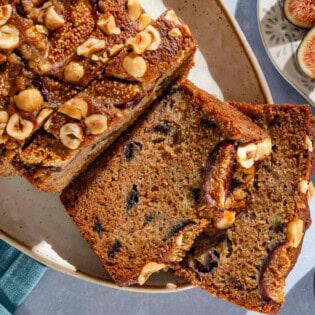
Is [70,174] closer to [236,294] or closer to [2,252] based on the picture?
[2,252]

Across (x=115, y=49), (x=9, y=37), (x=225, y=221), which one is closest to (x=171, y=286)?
(x=225, y=221)

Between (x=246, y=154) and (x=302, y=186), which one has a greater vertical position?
(x=246, y=154)

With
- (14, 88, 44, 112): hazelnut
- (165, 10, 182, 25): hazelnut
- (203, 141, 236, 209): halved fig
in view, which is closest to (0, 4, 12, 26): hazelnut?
(14, 88, 44, 112): hazelnut

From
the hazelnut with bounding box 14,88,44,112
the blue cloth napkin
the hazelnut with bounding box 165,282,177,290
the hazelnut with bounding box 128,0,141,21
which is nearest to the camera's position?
the hazelnut with bounding box 14,88,44,112

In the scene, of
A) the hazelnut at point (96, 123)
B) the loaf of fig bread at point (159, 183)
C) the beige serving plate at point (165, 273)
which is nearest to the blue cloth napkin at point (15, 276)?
the beige serving plate at point (165, 273)

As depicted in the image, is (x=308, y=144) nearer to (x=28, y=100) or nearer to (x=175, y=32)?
(x=175, y=32)

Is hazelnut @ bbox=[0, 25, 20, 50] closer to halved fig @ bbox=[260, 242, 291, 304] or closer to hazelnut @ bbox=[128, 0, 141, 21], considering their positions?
hazelnut @ bbox=[128, 0, 141, 21]

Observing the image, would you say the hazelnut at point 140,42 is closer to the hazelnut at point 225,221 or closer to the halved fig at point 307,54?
the hazelnut at point 225,221
